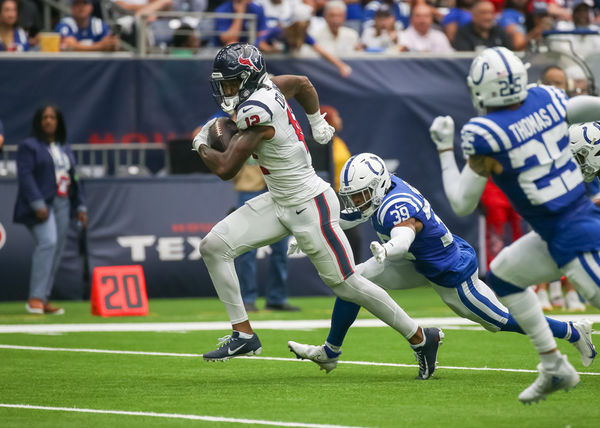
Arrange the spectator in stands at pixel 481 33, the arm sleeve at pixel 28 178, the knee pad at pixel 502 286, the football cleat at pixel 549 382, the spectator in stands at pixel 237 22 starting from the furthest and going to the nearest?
the spectator in stands at pixel 481 33
the spectator in stands at pixel 237 22
the arm sleeve at pixel 28 178
the knee pad at pixel 502 286
the football cleat at pixel 549 382

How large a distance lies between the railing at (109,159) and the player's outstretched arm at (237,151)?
6.61 meters

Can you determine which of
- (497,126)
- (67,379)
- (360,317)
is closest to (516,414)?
(497,126)

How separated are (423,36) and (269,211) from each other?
29.4 ft

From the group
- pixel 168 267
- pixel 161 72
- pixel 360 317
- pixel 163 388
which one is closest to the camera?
pixel 163 388

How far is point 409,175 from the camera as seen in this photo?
1410 cm

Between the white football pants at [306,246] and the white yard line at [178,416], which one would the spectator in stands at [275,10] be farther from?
the white yard line at [178,416]

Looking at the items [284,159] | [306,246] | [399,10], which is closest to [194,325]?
[306,246]

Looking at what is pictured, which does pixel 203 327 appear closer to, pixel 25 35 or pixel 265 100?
pixel 265 100

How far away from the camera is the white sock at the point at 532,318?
5.38 m

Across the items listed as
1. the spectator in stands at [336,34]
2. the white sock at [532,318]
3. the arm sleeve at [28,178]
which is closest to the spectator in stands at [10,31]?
the arm sleeve at [28,178]

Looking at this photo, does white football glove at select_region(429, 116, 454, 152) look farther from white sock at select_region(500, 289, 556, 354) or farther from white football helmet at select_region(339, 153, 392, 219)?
white football helmet at select_region(339, 153, 392, 219)

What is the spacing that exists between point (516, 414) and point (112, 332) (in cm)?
503

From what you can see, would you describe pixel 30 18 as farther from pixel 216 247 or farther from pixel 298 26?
pixel 216 247

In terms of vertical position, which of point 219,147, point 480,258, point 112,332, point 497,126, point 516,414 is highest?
point 497,126
